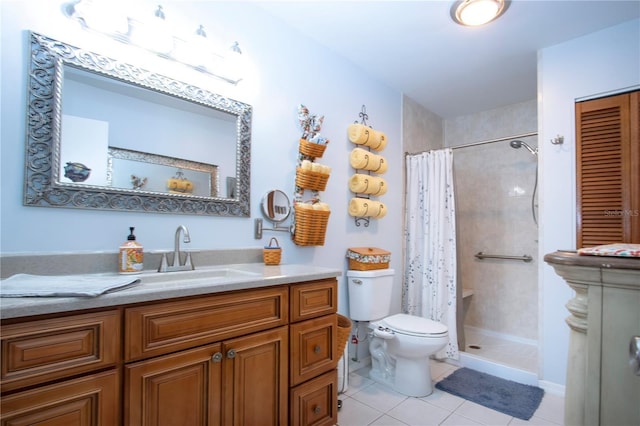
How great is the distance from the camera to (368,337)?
258cm

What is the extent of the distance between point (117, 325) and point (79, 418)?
9.7 inches

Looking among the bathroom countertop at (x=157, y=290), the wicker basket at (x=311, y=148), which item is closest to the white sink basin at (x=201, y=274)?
the bathroom countertop at (x=157, y=290)

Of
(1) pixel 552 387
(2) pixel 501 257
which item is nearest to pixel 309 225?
(1) pixel 552 387

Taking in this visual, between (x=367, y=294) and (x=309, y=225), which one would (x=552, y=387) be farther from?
(x=309, y=225)

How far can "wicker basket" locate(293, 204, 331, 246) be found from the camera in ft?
6.45

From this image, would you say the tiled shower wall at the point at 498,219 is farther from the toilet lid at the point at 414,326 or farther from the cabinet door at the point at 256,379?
the cabinet door at the point at 256,379

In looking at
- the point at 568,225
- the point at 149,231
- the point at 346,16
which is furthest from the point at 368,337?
the point at 346,16

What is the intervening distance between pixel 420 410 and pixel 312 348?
3.17ft

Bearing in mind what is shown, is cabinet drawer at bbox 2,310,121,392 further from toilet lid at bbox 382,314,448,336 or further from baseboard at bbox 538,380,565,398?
baseboard at bbox 538,380,565,398

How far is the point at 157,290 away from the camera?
1.01 m

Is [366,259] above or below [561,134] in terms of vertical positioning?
below

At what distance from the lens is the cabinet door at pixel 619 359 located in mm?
481

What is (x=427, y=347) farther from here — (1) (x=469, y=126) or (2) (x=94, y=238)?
(1) (x=469, y=126)

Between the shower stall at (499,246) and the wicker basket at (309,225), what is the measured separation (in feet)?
5.01
